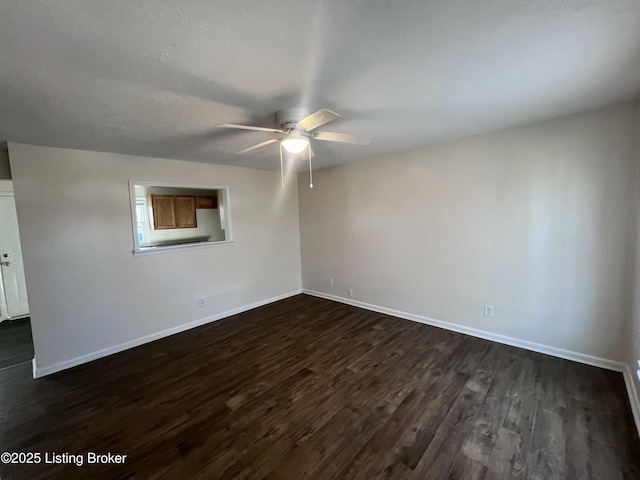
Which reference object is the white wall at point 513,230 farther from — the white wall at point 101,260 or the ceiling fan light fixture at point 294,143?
the white wall at point 101,260

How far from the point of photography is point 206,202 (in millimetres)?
5730

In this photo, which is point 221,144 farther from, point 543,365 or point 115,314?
point 543,365

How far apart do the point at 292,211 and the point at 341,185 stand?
A: 3.86 ft

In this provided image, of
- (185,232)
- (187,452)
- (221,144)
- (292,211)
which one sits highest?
(221,144)

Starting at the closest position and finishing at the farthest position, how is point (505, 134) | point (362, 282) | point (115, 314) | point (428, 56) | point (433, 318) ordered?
point (428, 56) < point (505, 134) < point (115, 314) < point (433, 318) < point (362, 282)

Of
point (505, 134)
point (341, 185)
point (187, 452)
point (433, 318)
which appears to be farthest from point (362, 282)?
point (187, 452)

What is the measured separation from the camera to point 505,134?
112 inches

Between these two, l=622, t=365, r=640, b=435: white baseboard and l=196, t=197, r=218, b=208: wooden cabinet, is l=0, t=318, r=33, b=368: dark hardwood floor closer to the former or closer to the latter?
l=196, t=197, r=218, b=208: wooden cabinet

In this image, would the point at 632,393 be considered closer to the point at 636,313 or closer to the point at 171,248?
the point at 636,313

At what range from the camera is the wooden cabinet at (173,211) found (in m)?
5.16

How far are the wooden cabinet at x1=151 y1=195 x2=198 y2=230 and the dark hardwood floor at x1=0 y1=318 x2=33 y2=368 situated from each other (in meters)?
2.38

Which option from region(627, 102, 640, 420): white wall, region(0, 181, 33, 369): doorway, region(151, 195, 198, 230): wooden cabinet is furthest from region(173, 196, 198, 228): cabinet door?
region(627, 102, 640, 420): white wall

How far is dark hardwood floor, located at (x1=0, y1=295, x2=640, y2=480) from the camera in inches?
64.0

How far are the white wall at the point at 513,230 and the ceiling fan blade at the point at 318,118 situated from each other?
2159 millimetres
